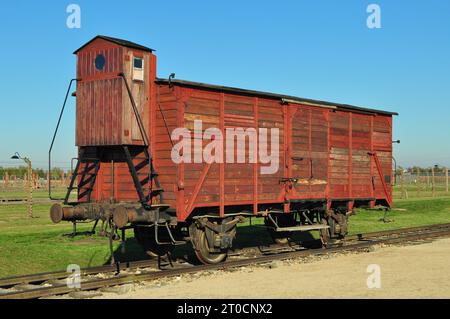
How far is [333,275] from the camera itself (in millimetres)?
11508

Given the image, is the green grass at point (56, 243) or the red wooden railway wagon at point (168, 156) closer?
the red wooden railway wagon at point (168, 156)

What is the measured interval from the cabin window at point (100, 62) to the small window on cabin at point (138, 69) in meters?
0.77

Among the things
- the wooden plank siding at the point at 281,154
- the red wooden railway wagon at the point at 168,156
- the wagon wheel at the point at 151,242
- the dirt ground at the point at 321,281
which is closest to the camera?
the dirt ground at the point at 321,281

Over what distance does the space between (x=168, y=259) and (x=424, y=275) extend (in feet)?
19.6

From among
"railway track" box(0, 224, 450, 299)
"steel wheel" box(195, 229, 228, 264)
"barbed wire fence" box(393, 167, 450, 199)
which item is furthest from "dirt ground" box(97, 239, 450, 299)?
"barbed wire fence" box(393, 167, 450, 199)

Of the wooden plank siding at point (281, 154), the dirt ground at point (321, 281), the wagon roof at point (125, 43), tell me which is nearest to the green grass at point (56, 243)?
the wooden plank siding at point (281, 154)

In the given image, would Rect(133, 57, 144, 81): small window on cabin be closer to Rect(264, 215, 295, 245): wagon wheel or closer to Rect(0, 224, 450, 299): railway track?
Rect(0, 224, 450, 299): railway track

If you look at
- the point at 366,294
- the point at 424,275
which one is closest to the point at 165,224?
the point at 366,294

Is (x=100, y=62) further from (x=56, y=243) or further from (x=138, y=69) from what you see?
(x=56, y=243)

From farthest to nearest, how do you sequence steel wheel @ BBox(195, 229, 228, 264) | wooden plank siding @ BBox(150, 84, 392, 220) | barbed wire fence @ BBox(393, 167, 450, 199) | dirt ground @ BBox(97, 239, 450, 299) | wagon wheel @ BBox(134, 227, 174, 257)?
barbed wire fence @ BBox(393, 167, 450, 199) → wagon wheel @ BBox(134, 227, 174, 257) → steel wheel @ BBox(195, 229, 228, 264) → wooden plank siding @ BBox(150, 84, 392, 220) → dirt ground @ BBox(97, 239, 450, 299)

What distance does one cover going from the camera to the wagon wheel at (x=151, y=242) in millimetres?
13992

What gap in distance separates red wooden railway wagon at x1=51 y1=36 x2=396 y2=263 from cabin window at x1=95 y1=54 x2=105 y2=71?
0.02 metres

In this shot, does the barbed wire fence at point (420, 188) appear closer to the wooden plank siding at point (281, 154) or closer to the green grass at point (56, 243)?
the green grass at point (56, 243)

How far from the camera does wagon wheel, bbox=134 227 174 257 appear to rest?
13992 millimetres
